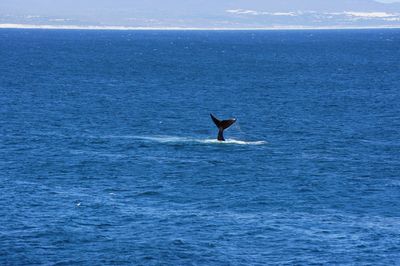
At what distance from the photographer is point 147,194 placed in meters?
64.4

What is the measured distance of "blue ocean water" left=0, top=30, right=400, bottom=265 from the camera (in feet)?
170

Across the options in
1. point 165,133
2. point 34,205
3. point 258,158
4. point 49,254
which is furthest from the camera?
point 165,133

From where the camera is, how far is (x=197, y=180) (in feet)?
226

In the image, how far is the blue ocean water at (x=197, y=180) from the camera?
5181 centimetres

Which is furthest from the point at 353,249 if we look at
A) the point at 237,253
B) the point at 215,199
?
the point at 215,199

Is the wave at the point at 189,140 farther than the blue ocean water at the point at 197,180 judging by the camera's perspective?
Yes

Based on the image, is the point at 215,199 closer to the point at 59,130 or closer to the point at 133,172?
the point at 133,172

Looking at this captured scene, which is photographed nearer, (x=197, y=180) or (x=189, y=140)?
(x=197, y=180)

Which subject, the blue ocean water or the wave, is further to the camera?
the wave

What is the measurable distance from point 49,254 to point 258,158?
31042mm

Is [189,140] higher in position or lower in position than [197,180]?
lower

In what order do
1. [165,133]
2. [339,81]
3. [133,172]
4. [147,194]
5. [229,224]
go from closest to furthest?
[229,224]
[147,194]
[133,172]
[165,133]
[339,81]

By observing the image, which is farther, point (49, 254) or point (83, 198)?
point (83, 198)

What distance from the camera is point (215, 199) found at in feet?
206
